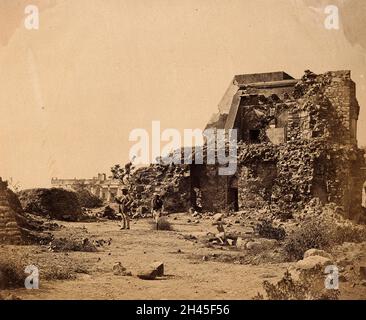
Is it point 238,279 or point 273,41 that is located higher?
point 273,41

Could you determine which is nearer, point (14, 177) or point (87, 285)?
point (87, 285)

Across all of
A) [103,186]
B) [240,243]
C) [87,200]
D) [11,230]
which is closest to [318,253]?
[240,243]

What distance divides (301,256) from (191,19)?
691cm

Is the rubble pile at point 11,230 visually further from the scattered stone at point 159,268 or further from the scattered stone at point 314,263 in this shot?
the scattered stone at point 314,263

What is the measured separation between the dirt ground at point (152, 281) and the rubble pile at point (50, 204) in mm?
6765

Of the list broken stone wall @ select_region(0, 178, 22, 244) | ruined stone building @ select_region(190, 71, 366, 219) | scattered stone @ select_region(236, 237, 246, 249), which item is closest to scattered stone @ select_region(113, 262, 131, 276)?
broken stone wall @ select_region(0, 178, 22, 244)

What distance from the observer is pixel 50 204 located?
18953mm

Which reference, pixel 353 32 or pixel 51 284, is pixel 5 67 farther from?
pixel 353 32

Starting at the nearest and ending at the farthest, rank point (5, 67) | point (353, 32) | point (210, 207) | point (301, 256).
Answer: point (301, 256) < point (353, 32) < point (5, 67) < point (210, 207)

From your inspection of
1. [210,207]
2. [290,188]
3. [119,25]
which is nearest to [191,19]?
[119,25]

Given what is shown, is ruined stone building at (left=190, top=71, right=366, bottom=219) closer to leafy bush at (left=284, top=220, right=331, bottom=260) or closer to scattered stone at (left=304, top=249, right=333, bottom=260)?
leafy bush at (left=284, top=220, right=331, bottom=260)

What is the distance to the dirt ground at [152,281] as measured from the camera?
28.1 ft

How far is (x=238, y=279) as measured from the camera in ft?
30.0

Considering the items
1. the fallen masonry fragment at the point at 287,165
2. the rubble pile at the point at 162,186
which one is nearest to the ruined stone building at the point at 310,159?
the fallen masonry fragment at the point at 287,165
